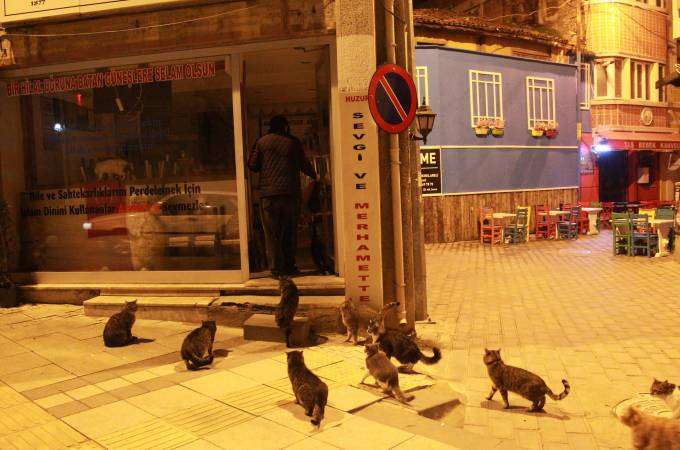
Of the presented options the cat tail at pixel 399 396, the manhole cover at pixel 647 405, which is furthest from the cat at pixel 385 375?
the manhole cover at pixel 647 405

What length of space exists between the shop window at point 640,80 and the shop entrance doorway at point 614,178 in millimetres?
2459

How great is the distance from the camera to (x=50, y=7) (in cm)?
770

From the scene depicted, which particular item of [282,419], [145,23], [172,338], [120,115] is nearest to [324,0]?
[145,23]

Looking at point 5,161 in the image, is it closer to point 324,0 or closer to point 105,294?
point 105,294

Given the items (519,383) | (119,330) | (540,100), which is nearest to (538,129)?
(540,100)

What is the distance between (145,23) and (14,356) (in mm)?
4343

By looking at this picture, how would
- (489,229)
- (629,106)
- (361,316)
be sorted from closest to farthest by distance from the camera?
(361,316), (489,229), (629,106)

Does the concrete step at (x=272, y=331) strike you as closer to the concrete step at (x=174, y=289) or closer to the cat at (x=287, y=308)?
the cat at (x=287, y=308)

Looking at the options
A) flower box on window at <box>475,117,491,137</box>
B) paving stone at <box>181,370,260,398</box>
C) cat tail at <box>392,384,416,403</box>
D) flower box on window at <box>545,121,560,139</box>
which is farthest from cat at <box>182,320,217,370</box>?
flower box on window at <box>545,121,560,139</box>

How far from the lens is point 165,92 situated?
8.10 m

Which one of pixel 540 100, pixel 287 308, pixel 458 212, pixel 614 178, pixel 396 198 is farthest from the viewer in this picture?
pixel 614 178

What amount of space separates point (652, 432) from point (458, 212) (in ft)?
46.9

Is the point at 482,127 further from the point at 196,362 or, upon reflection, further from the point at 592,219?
the point at 196,362

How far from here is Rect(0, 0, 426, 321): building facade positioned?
22.2 ft
